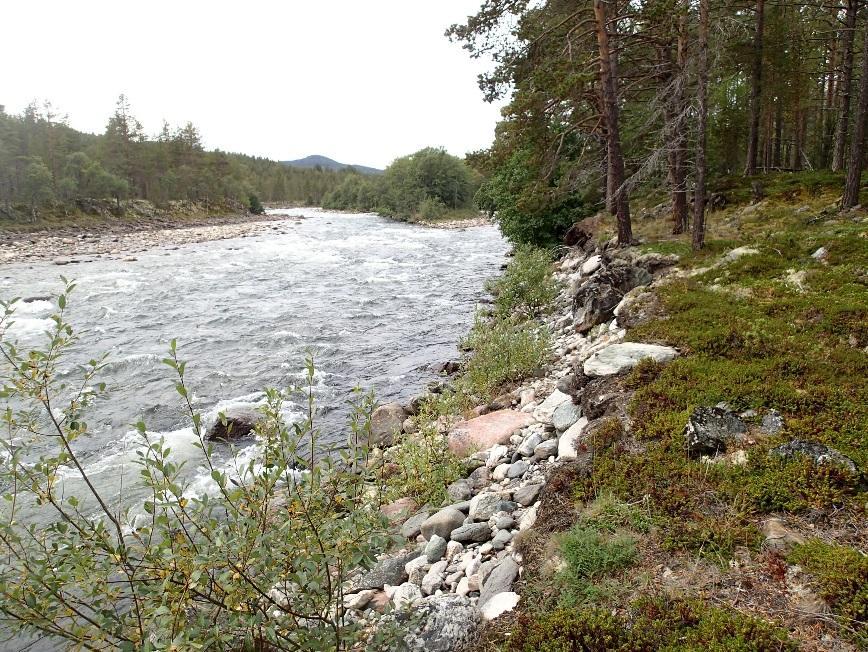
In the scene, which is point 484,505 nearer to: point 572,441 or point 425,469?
point 572,441

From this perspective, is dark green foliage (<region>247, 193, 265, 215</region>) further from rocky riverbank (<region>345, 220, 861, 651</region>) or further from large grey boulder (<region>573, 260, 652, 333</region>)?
rocky riverbank (<region>345, 220, 861, 651</region>)

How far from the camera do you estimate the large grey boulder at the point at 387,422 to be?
30.1ft

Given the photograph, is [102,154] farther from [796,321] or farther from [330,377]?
[796,321]

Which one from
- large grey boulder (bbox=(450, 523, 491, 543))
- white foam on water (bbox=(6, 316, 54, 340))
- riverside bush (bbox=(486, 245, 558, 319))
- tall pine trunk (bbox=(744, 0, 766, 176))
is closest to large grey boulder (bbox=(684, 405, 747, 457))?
large grey boulder (bbox=(450, 523, 491, 543))

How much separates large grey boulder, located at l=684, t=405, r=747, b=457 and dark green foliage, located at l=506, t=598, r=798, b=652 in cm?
190

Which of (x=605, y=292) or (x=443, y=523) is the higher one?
(x=605, y=292)

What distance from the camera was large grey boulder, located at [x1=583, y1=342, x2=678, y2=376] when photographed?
6.96m

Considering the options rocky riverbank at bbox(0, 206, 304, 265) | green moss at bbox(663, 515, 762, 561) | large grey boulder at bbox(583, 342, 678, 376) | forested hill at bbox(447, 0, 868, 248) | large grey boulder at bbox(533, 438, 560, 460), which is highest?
forested hill at bbox(447, 0, 868, 248)

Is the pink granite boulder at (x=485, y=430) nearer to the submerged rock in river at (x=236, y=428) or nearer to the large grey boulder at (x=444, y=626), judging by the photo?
the large grey boulder at (x=444, y=626)

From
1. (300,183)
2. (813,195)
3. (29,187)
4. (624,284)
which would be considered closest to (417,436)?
(624,284)

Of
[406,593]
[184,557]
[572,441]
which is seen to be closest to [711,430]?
[572,441]

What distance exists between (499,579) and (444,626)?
65cm

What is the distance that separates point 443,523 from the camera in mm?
5586

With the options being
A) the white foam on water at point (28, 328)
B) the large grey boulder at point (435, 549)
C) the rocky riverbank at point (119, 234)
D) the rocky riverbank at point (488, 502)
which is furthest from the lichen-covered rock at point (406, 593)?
the rocky riverbank at point (119, 234)
